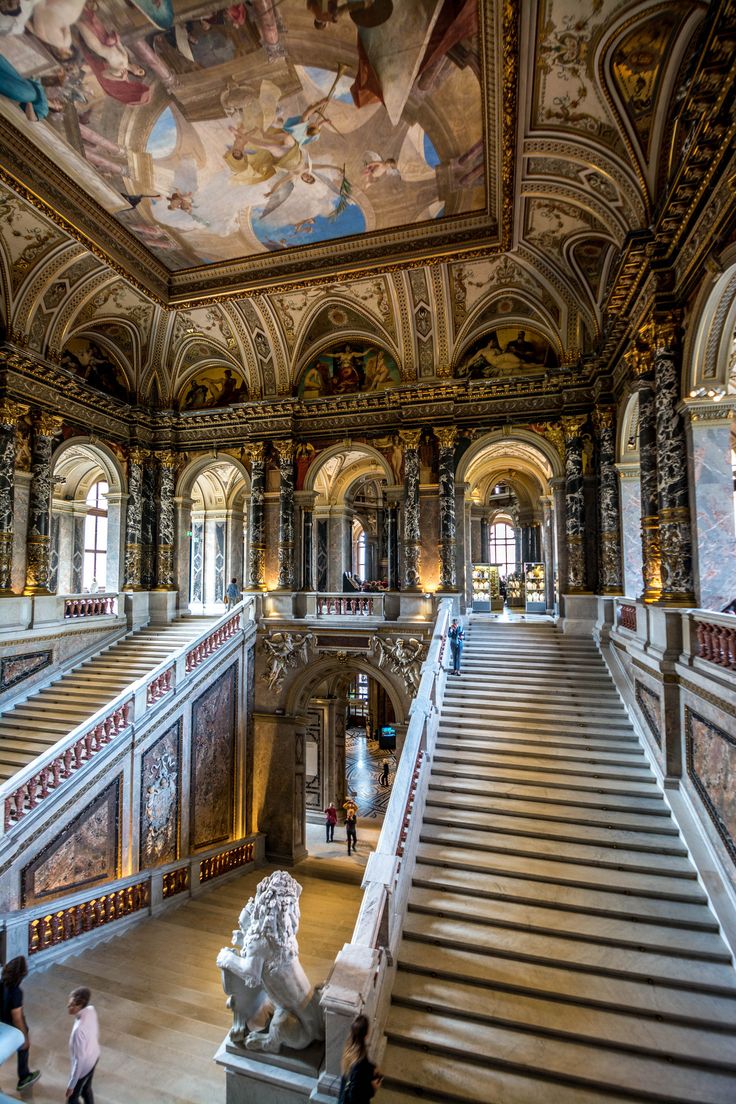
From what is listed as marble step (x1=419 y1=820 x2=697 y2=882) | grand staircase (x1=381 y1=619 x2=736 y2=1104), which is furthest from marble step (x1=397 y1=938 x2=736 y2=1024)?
marble step (x1=419 y1=820 x2=697 y2=882)

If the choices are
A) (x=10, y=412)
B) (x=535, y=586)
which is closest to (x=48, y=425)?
(x=10, y=412)

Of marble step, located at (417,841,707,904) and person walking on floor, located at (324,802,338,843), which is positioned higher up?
marble step, located at (417,841,707,904)

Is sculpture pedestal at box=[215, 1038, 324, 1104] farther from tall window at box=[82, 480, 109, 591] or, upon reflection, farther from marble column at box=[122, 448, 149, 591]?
tall window at box=[82, 480, 109, 591]

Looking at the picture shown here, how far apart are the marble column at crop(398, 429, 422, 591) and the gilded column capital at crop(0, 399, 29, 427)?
879 cm

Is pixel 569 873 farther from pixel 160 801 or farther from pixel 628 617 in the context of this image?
pixel 160 801

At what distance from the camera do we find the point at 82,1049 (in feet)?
14.4

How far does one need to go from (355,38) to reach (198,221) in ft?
15.8

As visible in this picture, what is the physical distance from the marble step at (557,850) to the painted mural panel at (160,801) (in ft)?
18.5

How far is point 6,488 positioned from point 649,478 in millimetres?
12601

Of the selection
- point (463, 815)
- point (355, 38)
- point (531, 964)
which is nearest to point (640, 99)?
point (355, 38)

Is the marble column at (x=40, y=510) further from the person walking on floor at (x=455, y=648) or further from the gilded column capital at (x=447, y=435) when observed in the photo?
the gilded column capital at (x=447, y=435)

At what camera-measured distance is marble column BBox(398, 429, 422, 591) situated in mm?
13688

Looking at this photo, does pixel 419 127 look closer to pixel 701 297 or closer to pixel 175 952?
pixel 701 297

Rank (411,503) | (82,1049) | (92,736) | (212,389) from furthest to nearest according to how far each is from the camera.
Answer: (212,389), (411,503), (92,736), (82,1049)
